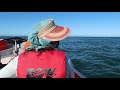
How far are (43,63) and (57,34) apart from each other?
0.98 feet

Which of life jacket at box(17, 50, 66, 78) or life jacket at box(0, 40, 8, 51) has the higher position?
life jacket at box(17, 50, 66, 78)

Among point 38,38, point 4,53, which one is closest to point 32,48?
point 38,38

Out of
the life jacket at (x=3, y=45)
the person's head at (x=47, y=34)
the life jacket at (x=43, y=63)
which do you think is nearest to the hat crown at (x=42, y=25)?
the person's head at (x=47, y=34)

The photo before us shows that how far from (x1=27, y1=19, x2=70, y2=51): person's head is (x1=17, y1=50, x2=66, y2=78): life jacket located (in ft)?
0.26

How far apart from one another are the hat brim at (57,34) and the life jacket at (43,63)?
152 millimetres

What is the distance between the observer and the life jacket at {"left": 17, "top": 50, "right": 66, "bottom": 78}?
2.33 meters

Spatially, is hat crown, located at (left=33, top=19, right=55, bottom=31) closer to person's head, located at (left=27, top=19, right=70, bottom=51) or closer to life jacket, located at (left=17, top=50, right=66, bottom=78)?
person's head, located at (left=27, top=19, right=70, bottom=51)

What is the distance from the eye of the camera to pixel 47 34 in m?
2.26

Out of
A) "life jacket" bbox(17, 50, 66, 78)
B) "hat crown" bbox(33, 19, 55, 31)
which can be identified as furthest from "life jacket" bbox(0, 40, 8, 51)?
"hat crown" bbox(33, 19, 55, 31)

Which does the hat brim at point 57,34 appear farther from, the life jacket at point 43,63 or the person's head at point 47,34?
the life jacket at point 43,63

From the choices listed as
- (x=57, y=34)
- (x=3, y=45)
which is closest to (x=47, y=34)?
(x=57, y=34)

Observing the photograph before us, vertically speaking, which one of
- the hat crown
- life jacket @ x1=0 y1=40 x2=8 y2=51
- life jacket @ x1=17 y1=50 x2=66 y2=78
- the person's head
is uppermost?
the hat crown

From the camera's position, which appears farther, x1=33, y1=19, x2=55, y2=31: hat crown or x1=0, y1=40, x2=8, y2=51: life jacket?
x1=0, y1=40, x2=8, y2=51: life jacket
